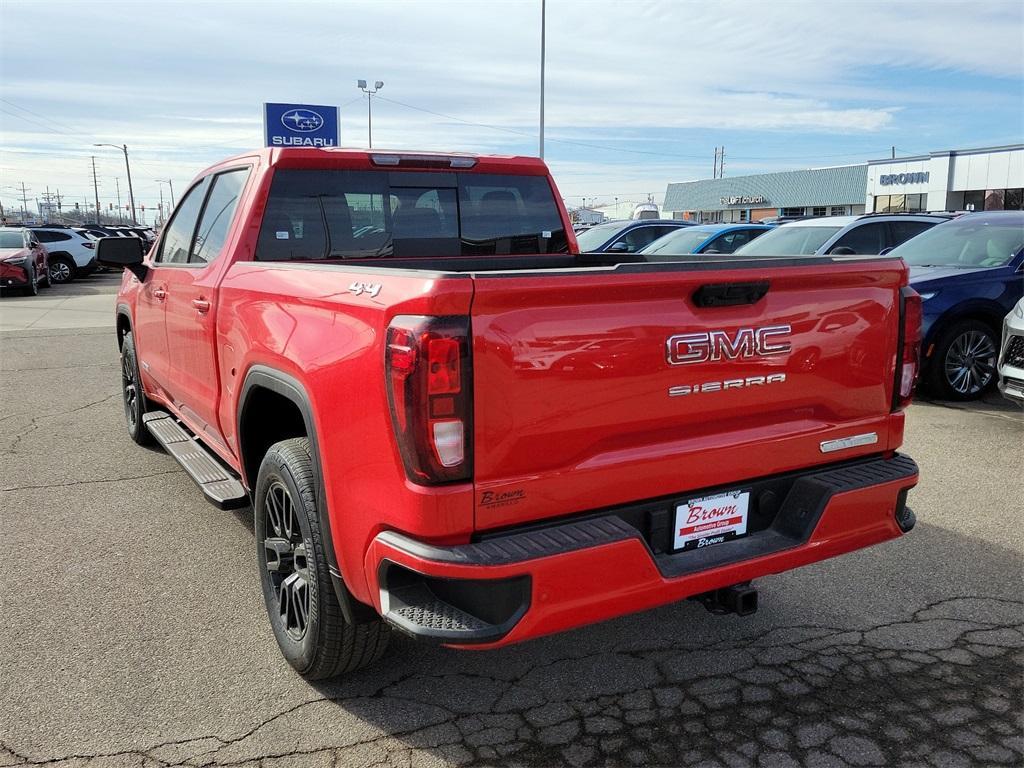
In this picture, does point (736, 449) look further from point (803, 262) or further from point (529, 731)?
point (529, 731)

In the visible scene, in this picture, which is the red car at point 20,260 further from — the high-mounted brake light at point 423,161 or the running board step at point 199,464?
the high-mounted brake light at point 423,161

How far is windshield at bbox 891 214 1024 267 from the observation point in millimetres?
8242

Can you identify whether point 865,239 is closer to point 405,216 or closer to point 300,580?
point 405,216

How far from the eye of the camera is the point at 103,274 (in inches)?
1219

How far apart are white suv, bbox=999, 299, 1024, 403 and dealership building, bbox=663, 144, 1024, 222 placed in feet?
141

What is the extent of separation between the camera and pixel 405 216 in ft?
14.6

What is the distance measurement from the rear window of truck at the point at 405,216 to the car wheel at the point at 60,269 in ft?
80.6

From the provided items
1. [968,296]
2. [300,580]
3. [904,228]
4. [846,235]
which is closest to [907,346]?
[300,580]

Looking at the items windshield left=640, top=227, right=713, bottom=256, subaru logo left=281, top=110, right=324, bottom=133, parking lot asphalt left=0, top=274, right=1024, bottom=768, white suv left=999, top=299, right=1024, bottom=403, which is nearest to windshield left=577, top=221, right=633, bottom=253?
windshield left=640, top=227, right=713, bottom=256

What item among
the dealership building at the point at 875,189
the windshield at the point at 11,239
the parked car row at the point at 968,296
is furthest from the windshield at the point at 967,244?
the dealership building at the point at 875,189

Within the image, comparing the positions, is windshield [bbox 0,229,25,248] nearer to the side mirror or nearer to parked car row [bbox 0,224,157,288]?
parked car row [bbox 0,224,157,288]

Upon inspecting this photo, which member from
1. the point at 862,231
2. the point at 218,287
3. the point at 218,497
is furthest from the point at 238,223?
the point at 862,231

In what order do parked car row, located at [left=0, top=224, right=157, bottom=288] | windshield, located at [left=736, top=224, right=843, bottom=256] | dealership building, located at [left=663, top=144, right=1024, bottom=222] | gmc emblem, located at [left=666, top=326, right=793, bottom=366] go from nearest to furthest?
1. gmc emblem, located at [left=666, top=326, right=793, bottom=366]
2. windshield, located at [left=736, top=224, right=843, bottom=256]
3. parked car row, located at [left=0, top=224, right=157, bottom=288]
4. dealership building, located at [left=663, top=144, right=1024, bottom=222]

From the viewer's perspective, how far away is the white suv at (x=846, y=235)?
10.7 m
